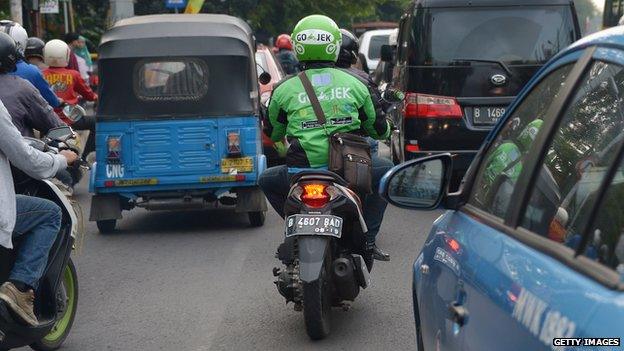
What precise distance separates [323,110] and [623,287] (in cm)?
460

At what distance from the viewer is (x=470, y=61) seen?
37.8ft

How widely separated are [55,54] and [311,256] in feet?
25.9

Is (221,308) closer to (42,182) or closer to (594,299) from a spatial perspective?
(42,182)

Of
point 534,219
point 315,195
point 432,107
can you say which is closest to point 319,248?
point 315,195

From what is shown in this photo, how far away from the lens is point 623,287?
2293 millimetres

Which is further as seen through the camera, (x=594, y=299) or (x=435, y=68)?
(x=435, y=68)

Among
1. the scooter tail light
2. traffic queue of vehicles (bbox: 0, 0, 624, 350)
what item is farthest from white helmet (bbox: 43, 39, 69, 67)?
the scooter tail light

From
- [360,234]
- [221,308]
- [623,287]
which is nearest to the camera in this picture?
[623,287]

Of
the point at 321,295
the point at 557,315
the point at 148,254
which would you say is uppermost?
the point at 557,315

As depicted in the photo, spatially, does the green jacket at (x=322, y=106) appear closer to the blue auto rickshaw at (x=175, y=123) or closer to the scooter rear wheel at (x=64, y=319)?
the scooter rear wheel at (x=64, y=319)

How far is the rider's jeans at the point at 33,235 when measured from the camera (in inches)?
224

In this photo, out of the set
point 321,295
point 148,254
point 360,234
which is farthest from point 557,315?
point 148,254

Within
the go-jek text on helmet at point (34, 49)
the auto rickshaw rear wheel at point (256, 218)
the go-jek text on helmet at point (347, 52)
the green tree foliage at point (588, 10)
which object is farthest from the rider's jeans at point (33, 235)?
the green tree foliage at point (588, 10)

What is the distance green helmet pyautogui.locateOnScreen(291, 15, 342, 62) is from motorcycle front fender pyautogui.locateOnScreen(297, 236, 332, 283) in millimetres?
1263
